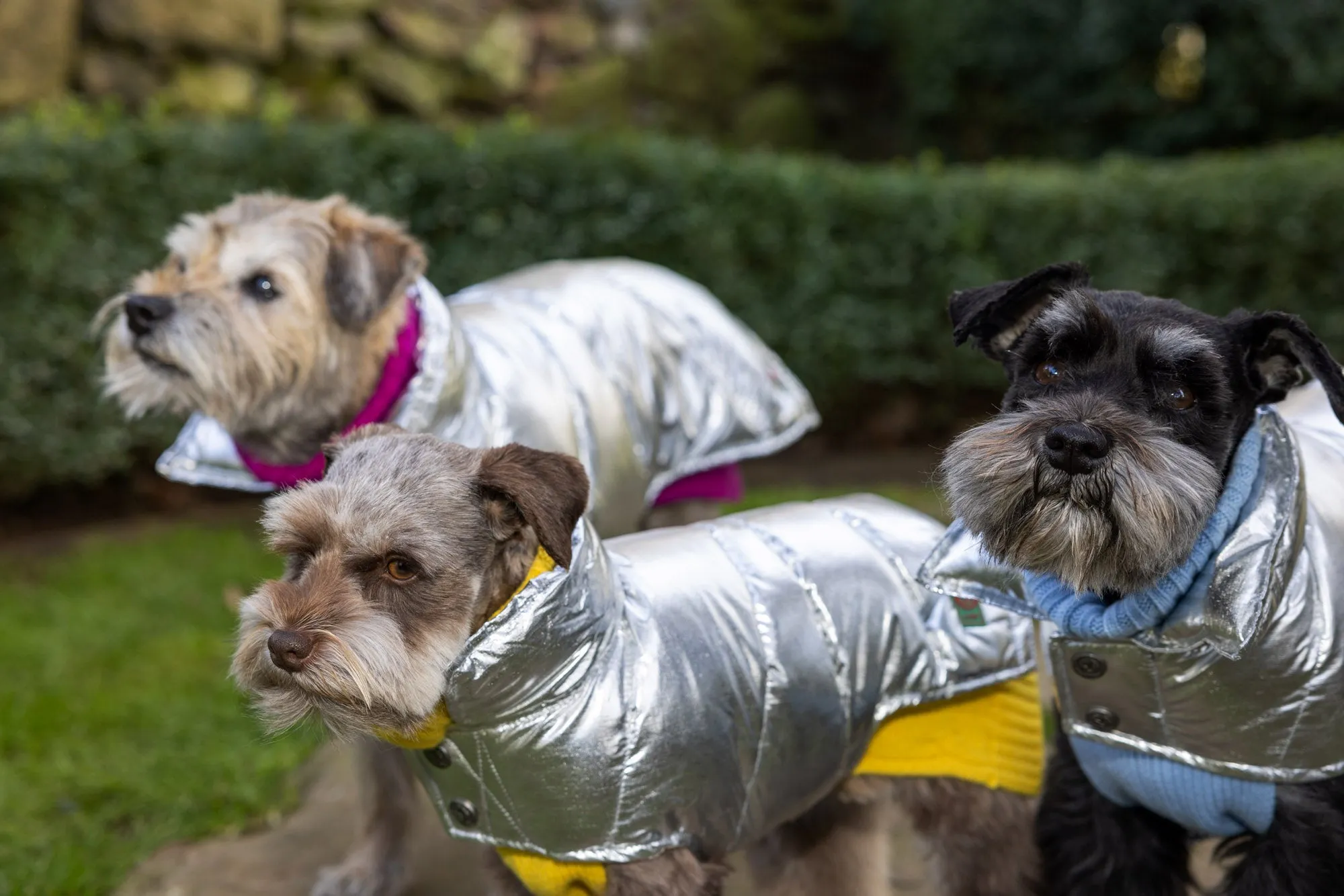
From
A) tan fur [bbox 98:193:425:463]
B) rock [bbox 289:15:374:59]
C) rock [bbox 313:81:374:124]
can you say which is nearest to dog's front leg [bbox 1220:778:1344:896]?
tan fur [bbox 98:193:425:463]

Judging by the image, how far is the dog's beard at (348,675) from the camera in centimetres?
263

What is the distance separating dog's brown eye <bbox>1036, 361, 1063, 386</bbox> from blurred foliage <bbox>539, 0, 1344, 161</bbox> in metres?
9.23

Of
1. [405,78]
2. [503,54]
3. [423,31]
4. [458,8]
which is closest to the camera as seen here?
[405,78]

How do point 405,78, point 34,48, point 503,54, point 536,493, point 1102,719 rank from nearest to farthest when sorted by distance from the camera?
point 536,493 < point 1102,719 < point 34,48 < point 405,78 < point 503,54

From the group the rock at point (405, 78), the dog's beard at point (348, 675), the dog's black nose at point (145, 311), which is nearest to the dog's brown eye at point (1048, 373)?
the dog's beard at point (348, 675)

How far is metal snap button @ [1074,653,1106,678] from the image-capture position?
3.05m

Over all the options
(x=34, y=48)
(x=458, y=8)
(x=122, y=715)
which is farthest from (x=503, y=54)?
(x=122, y=715)

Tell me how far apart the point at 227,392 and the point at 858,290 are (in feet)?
18.5

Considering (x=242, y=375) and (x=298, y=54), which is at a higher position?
(x=298, y=54)

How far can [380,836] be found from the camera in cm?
409

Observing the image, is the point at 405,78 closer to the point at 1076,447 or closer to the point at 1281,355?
the point at 1281,355

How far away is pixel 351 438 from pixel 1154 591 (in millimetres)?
1949

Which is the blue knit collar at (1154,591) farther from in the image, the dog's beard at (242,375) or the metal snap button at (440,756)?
the dog's beard at (242,375)

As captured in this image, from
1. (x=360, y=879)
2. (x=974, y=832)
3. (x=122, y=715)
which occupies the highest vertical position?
(x=974, y=832)
